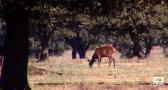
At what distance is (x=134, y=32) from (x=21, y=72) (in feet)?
152

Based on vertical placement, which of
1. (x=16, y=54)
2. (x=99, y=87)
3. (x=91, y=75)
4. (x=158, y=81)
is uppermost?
(x=16, y=54)

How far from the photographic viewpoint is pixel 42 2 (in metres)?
19.2

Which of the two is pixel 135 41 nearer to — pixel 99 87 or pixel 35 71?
pixel 35 71

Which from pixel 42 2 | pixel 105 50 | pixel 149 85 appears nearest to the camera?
pixel 42 2

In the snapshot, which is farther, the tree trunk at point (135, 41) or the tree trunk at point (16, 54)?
the tree trunk at point (135, 41)

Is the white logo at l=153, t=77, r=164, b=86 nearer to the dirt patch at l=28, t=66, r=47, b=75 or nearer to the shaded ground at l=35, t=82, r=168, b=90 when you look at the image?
the shaded ground at l=35, t=82, r=168, b=90

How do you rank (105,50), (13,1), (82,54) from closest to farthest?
(13,1)
(105,50)
(82,54)

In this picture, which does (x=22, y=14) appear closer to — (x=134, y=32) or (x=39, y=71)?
(x=39, y=71)

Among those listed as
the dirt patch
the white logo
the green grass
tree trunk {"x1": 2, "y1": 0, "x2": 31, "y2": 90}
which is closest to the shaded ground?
the white logo

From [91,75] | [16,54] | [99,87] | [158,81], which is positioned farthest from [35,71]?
[16,54]

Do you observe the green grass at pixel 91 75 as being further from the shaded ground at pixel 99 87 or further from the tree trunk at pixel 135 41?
the tree trunk at pixel 135 41

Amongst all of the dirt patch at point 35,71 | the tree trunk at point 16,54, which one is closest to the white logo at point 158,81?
the tree trunk at point 16,54

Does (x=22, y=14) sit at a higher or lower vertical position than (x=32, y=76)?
higher

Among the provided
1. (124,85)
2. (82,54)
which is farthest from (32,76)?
(82,54)
